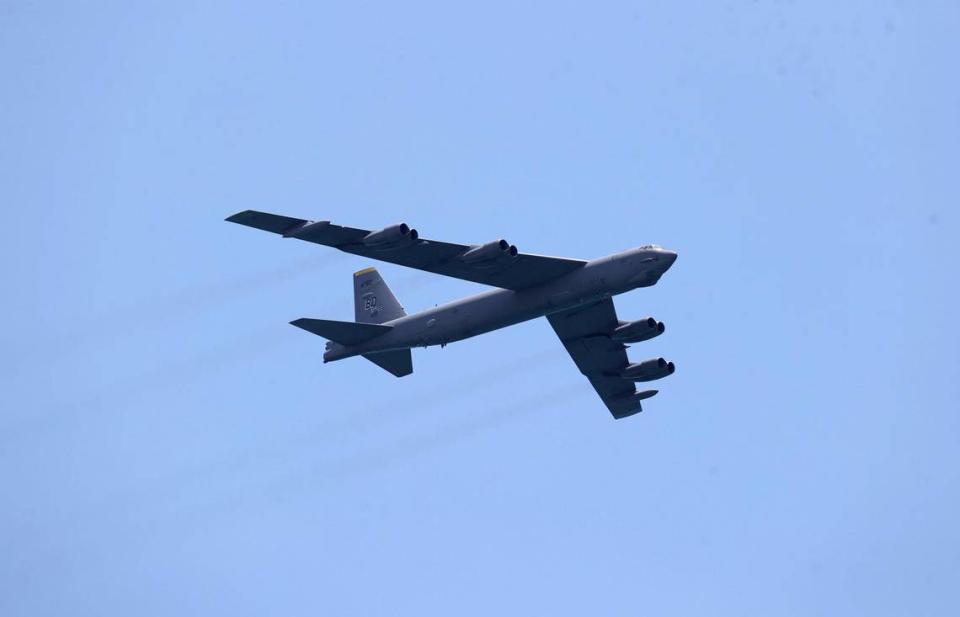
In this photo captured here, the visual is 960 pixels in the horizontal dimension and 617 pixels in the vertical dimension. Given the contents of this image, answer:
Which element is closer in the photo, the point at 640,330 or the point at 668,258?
the point at 668,258

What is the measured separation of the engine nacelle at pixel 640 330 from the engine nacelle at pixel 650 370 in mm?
2190

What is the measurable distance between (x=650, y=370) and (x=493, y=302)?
8121 mm

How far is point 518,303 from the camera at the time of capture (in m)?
52.1

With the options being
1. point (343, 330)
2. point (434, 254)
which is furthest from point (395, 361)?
point (434, 254)

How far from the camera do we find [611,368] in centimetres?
5828

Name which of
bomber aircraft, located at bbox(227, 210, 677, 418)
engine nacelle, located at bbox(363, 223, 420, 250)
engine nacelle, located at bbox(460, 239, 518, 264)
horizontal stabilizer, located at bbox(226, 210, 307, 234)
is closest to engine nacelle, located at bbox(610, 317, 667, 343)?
bomber aircraft, located at bbox(227, 210, 677, 418)

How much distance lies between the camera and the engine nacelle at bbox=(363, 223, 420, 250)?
159ft

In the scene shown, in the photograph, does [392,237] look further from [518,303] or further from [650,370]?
[650,370]

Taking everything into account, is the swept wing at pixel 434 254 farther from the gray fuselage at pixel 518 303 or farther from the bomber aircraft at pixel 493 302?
the gray fuselage at pixel 518 303

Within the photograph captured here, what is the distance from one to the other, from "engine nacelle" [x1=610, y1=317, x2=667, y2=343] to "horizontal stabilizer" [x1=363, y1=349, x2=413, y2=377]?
827 centimetres

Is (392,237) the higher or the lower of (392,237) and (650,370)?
the higher

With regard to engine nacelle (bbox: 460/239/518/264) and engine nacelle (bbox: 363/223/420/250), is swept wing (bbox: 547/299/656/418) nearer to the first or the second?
engine nacelle (bbox: 460/239/518/264)

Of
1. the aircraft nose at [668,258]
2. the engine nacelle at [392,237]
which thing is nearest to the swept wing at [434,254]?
the engine nacelle at [392,237]

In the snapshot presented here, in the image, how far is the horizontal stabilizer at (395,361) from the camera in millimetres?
56000
